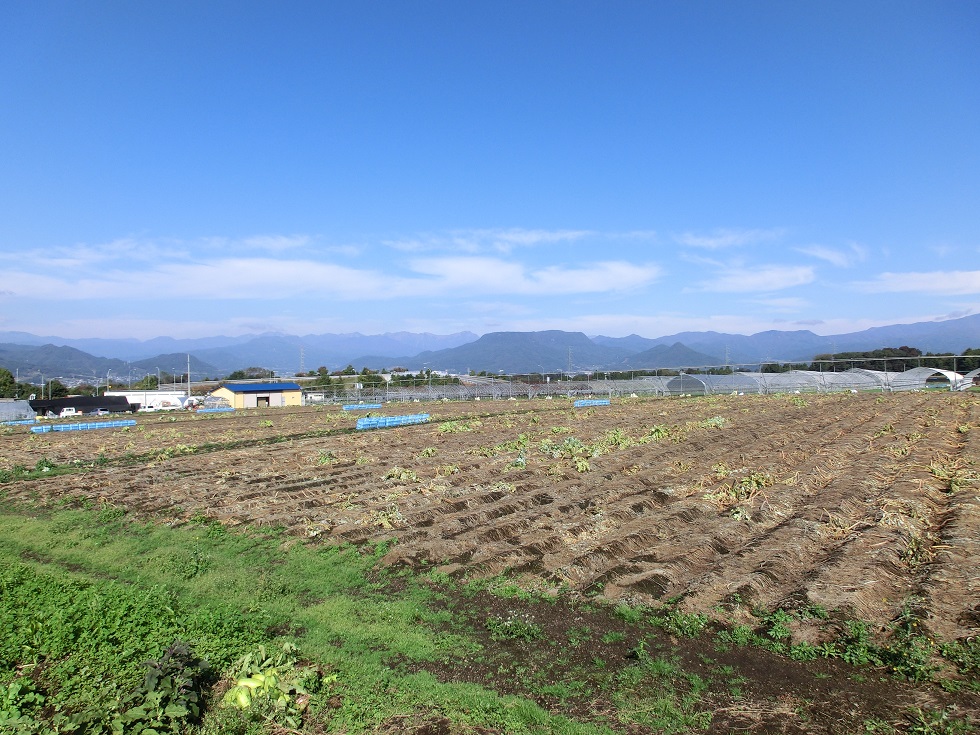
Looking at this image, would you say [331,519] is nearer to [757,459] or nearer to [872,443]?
[757,459]

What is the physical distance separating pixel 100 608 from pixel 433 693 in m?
4.43

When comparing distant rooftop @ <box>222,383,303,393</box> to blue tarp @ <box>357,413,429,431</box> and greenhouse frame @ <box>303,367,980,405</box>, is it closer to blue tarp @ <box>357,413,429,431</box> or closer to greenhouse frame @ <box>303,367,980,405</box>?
greenhouse frame @ <box>303,367,980,405</box>

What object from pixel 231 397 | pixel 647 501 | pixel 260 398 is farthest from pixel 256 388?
pixel 647 501

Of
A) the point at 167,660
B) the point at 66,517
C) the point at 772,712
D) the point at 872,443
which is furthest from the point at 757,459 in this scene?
the point at 66,517

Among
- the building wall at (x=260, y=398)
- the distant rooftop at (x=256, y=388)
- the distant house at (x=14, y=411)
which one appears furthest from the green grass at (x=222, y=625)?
the distant rooftop at (x=256, y=388)

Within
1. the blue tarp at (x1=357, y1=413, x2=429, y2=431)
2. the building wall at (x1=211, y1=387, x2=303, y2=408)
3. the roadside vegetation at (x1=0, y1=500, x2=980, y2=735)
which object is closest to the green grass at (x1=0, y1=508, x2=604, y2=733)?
the roadside vegetation at (x1=0, y1=500, x2=980, y2=735)

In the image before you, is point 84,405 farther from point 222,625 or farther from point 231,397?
point 222,625

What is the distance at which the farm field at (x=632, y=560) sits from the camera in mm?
4910

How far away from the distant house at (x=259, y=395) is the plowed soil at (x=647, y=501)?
1754 inches

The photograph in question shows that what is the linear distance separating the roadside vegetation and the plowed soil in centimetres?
63

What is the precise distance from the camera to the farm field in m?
4.91

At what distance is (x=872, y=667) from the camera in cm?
515

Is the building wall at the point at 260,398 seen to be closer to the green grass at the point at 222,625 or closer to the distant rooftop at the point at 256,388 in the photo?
the distant rooftop at the point at 256,388

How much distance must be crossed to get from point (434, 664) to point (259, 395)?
6850 centimetres
